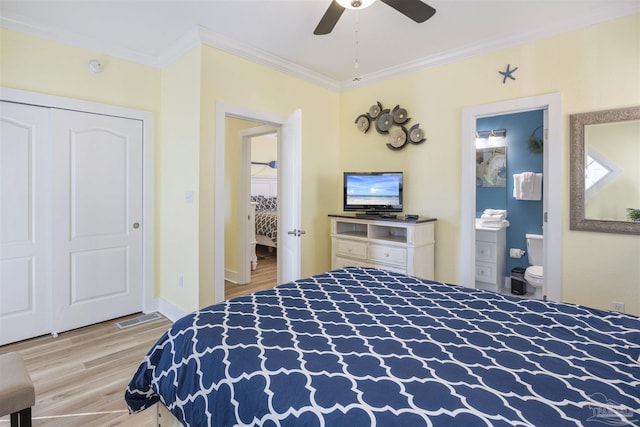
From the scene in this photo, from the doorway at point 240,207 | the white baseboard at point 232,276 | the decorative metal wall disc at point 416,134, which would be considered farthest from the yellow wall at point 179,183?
the decorative metal wall disc at point 416,134

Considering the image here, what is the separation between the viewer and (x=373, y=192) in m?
3.45

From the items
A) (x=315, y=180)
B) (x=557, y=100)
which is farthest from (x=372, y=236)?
(x=557, y=100)

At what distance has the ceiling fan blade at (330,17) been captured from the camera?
76.4 inches

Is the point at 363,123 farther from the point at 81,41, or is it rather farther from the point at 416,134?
the point at 81,41

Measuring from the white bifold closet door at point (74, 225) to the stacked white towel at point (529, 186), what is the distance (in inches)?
168

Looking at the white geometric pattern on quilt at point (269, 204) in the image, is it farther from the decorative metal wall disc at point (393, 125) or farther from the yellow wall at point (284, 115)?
the decorative metal wall disc at point (393, 125)

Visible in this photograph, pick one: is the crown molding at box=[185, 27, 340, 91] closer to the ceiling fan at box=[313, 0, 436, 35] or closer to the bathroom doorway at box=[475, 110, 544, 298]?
the ceiling fan at box=[313, 0, 436, 35]

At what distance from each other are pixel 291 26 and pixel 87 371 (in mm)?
2955

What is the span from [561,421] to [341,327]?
734 mm

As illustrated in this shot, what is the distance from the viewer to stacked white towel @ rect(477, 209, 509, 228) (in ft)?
13.4

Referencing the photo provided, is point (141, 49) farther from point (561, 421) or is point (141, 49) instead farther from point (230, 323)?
point (561, 421)

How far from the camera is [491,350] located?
44.9 inches

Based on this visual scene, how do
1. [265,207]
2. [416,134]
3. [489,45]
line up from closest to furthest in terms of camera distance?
[489,45] < [416,134] < [265,207]

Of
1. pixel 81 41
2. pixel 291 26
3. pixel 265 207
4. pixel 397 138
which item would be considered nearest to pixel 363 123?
pixel 397 138
